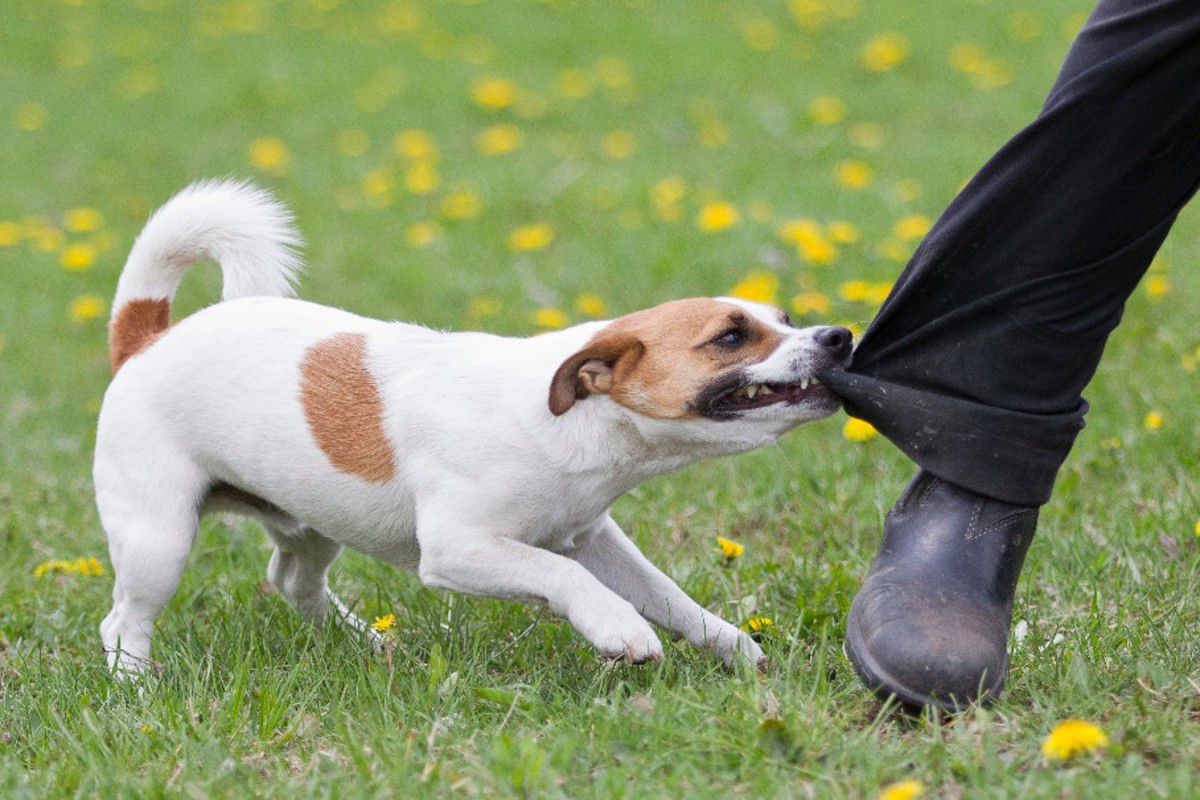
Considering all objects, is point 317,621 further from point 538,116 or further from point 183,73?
point 183,73

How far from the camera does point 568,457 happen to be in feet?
9.58

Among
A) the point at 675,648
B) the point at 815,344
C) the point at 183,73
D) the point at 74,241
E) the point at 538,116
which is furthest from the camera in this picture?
the point at 183,73

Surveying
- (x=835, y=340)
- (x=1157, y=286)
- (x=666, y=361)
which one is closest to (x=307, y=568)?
(x=666, y=361)

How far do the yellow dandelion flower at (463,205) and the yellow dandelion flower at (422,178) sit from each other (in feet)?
0.45

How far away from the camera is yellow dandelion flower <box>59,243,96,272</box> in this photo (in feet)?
19.9

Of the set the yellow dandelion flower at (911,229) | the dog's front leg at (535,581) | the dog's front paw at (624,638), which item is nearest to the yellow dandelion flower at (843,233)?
the yellow dandelion flower at (911,229)

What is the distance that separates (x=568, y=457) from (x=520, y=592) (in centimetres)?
27

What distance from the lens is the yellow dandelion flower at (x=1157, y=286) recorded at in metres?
4.81

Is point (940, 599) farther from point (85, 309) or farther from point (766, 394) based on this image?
point (85, 309)

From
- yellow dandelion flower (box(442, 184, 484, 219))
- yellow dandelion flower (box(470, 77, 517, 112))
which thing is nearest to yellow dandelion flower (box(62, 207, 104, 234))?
yellow dandelion flower (box(442, 184, 484, 219))

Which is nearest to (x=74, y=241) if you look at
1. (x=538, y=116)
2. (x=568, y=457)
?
(x=538, y=116)

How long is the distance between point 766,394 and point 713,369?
0.38ft

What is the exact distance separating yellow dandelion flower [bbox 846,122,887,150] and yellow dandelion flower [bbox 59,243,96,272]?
369 cm

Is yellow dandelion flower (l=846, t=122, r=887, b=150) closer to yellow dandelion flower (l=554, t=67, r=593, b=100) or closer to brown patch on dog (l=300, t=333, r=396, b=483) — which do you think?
yellow dandelion flower (l=554, t=67, r=593, b=100)
